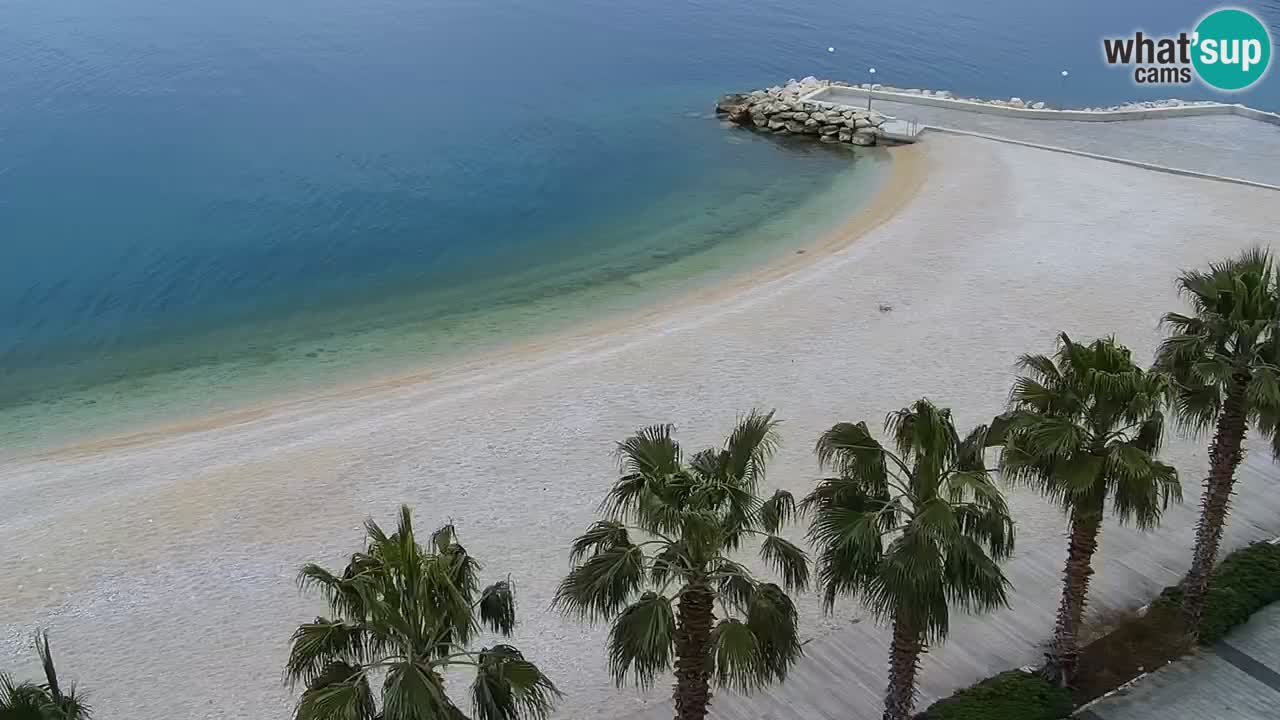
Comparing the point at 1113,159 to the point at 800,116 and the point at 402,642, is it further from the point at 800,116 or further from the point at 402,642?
the point at 402,642

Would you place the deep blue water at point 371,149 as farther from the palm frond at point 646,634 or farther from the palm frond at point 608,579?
the palm frond at point 646,634

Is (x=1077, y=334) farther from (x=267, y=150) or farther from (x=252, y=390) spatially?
(x=267, y=150)

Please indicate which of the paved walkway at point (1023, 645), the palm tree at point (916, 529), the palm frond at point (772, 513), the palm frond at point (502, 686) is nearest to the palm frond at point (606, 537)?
the palm frond at point (772, 513)

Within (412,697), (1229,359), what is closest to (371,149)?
(1229,359)

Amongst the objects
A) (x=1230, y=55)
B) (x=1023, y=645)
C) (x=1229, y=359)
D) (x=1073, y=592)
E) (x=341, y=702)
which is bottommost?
(x=1023, y=645)

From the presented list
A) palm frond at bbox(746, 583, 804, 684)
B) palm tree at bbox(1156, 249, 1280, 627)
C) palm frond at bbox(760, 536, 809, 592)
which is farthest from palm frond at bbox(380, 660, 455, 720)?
palm tree at bbox(1156, 249, 1280, 627)
